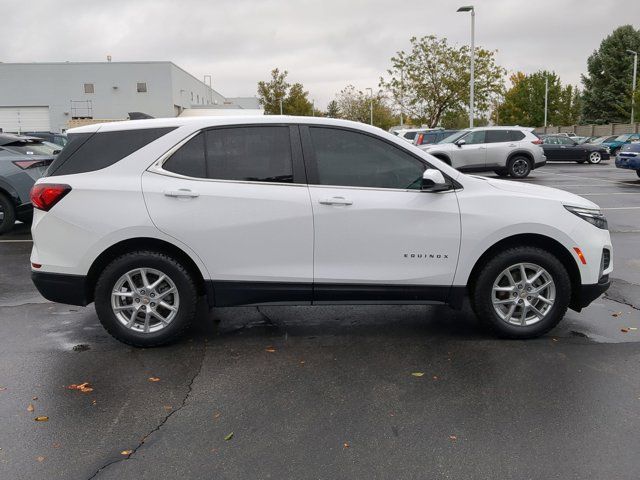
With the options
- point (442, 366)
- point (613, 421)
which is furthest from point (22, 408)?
point (613, 421)

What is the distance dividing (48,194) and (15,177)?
19.3 feet

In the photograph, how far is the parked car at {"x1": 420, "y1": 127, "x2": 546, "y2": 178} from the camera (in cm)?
1984

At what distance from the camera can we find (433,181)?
4.38 metres

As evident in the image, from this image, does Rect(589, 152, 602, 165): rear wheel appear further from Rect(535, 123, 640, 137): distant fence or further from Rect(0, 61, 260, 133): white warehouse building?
Rect(0, 61, 260, 133): white warehouse building

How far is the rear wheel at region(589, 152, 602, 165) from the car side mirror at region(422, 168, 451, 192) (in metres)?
30.0

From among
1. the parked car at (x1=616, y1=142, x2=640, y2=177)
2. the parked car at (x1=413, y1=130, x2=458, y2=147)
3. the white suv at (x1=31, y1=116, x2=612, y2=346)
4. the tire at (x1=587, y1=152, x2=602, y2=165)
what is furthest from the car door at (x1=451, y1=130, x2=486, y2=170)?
the white suv at (x1=31, y1=116, x2=612, y2=346)

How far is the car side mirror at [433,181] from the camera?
14.3 ft

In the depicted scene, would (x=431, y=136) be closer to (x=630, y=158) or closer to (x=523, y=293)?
(x=630, y=158)

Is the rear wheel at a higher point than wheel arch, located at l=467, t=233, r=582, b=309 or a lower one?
higher

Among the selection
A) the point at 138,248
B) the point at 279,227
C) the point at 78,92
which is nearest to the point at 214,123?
the point at 279,227

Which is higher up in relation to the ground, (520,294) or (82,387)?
(520,294)

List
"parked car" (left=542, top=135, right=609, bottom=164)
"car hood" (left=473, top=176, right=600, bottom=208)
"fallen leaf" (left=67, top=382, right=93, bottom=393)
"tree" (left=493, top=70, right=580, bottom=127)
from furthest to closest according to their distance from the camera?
"tree" (left=493, top=70, right=580, bottom=127) → "parked car" (left=542, top=135, right=609, bottom=164) → "car hood" (left=473, top=176, right=600, bottom=208) → "fallen leaf" (left=67, top=382, right=93, bottom=393)

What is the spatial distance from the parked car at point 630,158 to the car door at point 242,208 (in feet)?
59.3

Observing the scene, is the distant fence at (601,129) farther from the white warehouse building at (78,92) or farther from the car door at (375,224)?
the car door at (375,224)
